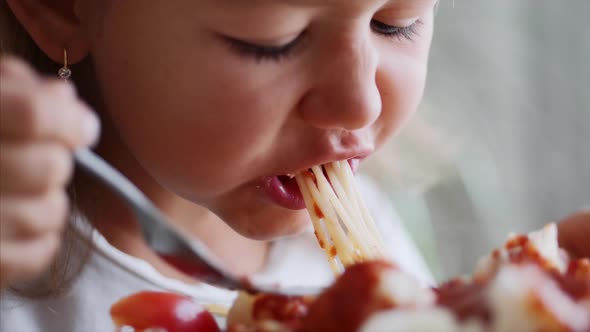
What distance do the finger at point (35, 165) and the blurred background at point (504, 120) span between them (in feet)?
4.20

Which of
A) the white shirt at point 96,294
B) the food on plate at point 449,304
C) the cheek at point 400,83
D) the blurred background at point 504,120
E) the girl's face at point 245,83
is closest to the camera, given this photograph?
the food on plate at point 449,304

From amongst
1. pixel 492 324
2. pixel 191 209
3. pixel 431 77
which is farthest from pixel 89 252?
pixel 431 77

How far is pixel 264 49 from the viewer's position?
2.34 feet

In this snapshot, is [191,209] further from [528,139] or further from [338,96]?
[528,139]

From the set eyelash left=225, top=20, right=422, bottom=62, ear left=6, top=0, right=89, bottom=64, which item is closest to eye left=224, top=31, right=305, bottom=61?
eyelash left=225, top=20, right=422, bottom=62

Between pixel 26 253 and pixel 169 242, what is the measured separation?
0.47 ft

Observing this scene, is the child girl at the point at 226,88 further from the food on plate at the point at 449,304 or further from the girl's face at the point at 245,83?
the food on plate at the point at 449,304

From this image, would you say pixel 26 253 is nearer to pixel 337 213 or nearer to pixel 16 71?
pixel 16 71

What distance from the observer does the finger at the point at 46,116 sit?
430 millimetres

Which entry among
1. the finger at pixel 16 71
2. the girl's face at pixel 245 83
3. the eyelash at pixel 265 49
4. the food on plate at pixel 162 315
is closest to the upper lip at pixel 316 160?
the girl's face at pixel 245 83

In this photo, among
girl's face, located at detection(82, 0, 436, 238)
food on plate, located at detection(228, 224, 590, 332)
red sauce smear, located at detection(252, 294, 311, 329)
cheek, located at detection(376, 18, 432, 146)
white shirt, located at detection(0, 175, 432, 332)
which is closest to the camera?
food on plate, located at detection(228, 224, 590, 332)

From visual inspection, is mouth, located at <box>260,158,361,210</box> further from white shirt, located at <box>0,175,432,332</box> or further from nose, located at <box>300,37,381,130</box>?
white shirt, located at <box>0,175,432,332</box>

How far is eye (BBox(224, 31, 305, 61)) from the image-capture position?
2.33 feet

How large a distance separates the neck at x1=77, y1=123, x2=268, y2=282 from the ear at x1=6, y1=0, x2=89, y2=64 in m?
0.17
